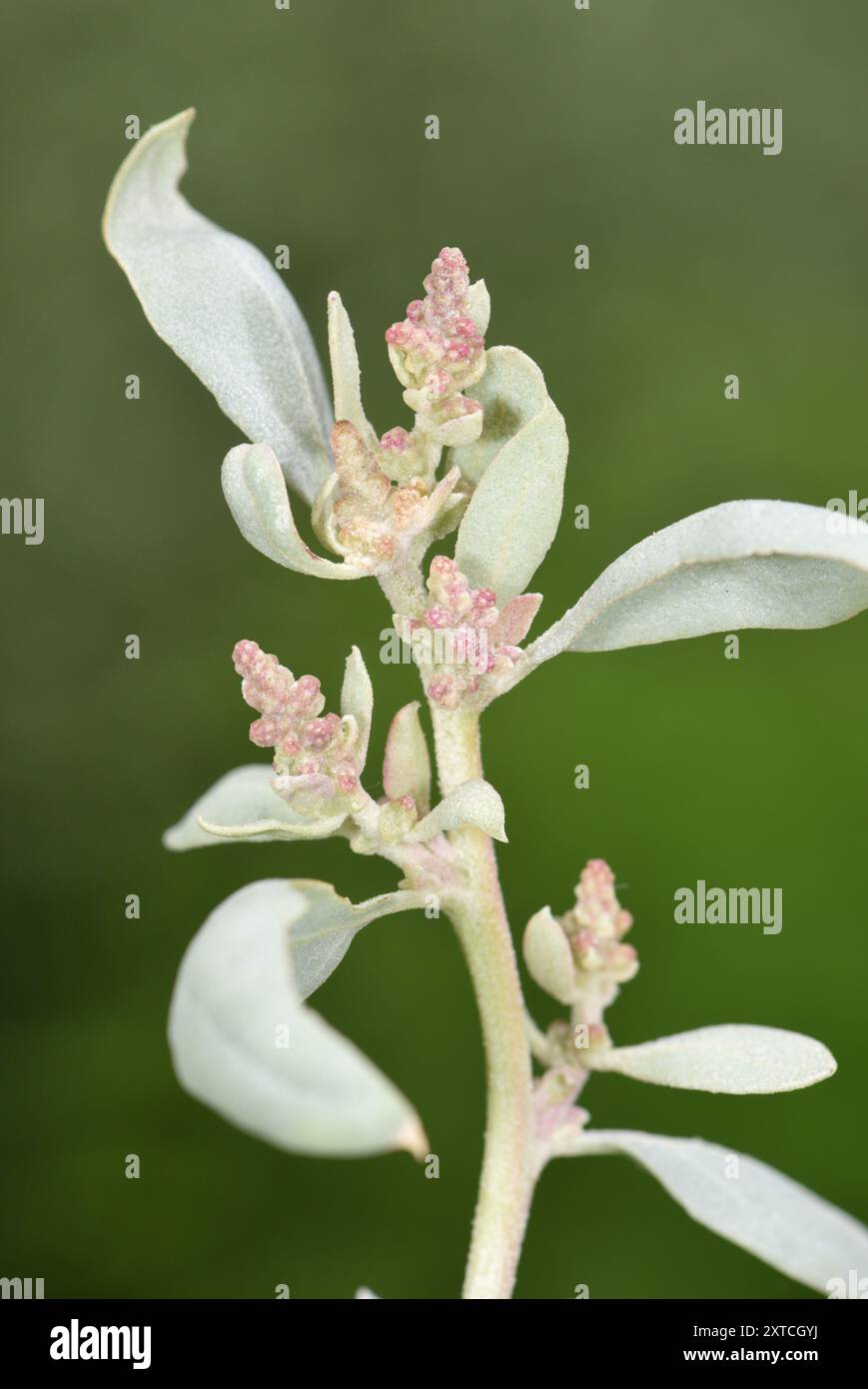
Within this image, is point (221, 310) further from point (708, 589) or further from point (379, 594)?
point (379, 594)

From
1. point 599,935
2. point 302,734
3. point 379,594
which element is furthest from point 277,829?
point 379,594

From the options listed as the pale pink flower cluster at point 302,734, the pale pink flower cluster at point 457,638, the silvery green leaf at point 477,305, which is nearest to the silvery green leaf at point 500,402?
the silvery green leaf at point 477,305

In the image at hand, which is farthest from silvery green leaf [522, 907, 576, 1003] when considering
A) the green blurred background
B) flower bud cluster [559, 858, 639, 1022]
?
the green blurred background

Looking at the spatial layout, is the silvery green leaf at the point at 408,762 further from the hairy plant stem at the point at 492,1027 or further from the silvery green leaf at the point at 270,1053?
the silvery green leaf at the point at 270,1053

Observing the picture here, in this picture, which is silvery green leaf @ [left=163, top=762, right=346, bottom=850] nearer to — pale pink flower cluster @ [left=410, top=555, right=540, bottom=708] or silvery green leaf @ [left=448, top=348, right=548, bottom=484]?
pale pink flower cluster @ [left=410, top=555, right=540, bottom=708]
